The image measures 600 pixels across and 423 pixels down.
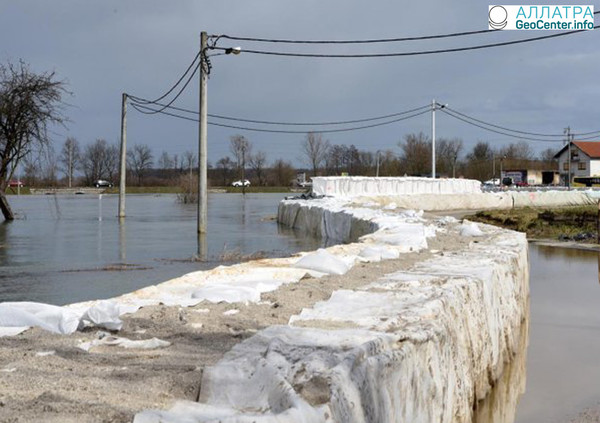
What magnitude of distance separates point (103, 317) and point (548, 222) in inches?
1051

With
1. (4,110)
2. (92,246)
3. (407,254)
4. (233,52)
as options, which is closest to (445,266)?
(407,254)

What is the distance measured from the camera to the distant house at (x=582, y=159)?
9069cm

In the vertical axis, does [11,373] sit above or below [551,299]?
above

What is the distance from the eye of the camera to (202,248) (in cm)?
1630

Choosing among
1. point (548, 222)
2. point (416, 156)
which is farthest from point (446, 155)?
point (548, 222)

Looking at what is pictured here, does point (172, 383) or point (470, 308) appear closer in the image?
point (172, 383)

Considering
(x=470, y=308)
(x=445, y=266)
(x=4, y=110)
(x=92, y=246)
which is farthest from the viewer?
(x=4, y=110)

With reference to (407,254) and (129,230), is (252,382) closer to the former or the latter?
(407,254)

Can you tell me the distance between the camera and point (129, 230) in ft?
73.1

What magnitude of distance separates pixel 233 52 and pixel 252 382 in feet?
60.9

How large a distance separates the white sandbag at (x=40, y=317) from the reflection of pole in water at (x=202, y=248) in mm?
8835

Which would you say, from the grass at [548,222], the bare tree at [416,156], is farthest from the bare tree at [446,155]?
the grass at [548,222]

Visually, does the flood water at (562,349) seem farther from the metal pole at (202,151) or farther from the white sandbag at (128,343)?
the metal pole at (202,151)

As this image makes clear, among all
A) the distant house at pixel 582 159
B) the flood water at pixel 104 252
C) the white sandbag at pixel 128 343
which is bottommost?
the flood water at pixel 104 252
